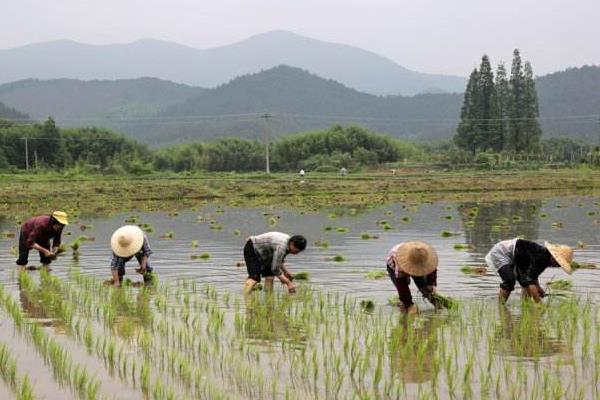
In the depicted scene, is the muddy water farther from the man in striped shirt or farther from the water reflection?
the water reflection

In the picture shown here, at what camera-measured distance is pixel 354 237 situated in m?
18.3

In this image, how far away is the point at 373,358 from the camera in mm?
6891

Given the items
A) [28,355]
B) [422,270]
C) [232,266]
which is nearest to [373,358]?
[422,270]

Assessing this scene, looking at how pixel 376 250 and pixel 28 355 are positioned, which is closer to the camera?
pixel 28 355

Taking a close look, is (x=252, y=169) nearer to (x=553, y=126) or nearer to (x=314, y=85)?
(x=553, y=126)

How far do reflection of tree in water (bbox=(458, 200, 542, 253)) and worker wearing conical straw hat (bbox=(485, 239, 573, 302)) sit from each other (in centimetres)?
614

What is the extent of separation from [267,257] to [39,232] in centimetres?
430

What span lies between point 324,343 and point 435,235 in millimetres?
11318

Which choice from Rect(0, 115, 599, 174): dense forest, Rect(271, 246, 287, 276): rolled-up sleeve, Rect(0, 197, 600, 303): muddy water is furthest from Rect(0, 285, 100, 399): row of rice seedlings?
Rect(0, 115, 599, 174): dense forest

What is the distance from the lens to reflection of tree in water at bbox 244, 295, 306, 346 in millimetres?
7785

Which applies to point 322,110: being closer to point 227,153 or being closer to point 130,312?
point 227,153

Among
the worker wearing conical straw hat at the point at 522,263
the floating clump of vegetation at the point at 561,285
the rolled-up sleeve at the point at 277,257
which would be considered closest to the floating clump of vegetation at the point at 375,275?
the rolled-up sleeve at the point at 277,257

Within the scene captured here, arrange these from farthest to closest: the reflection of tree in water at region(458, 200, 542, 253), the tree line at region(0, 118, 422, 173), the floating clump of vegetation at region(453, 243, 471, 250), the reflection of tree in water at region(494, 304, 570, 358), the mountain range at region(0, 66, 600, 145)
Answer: the mountain range at region(0, 66, 600, 145), the tree line at region(0, 118, 422, 173), the reflection of tree in water at region(458, 200, 542, 253), the floating clump of vegetation at region(453, 243, 471, 250), the reflection of tree in water at region(494, 304, 570, 358)

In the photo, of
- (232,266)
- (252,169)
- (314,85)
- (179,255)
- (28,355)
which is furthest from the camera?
(314,85)
